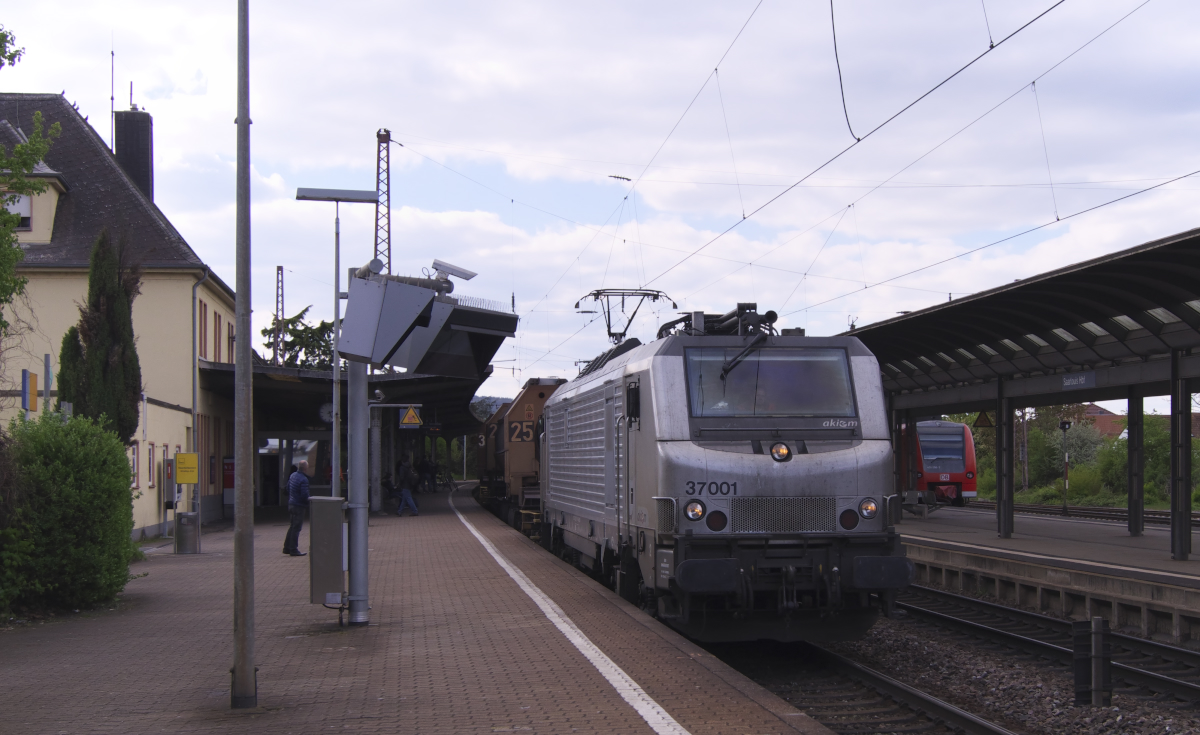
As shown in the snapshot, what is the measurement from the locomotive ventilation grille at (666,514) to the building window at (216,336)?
27.1 metres

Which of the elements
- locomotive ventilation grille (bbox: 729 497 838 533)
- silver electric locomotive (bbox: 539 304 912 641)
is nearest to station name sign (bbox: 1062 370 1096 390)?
silver electric locomotive (bbox: 539 304 912 641)

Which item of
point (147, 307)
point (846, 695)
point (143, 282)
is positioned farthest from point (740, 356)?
point (147, 307)

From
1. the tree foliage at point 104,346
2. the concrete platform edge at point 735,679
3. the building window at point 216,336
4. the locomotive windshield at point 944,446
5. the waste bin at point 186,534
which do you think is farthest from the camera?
the building window at point 216,336

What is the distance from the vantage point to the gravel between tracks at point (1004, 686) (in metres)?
8.53

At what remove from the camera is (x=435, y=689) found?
7.75m

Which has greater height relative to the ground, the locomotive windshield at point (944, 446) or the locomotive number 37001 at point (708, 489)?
the locomotive number 37001 at point (708, 489)

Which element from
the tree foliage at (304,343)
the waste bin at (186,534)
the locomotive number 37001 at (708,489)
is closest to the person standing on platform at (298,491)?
the waste bin at (186,534)

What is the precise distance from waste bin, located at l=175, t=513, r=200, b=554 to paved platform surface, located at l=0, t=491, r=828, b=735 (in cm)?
579

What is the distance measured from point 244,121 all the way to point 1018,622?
10180 millimetres

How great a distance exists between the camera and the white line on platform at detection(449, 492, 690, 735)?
6.58 meters

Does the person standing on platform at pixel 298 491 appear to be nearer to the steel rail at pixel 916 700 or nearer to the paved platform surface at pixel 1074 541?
the steel rail at pixel 916 700

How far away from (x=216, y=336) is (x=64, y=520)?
2395cm

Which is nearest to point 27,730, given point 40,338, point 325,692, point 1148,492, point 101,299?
point 325,692

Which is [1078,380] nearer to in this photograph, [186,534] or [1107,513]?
[1107,513]
